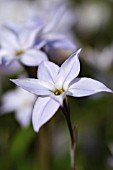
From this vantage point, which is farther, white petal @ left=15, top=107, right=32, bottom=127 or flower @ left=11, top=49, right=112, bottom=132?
white petal @ left=15, top=107, right=32, bottom=127

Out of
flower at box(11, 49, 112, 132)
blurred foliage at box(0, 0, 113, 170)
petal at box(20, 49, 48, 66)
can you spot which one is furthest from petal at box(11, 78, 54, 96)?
blurred foliage at box(0, 0, 113, 170)

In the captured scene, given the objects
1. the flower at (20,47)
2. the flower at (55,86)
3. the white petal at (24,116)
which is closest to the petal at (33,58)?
the flower at (20,47)

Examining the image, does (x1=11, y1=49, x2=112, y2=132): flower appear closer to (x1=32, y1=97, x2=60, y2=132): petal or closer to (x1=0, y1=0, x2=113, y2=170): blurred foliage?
(x1=32, y1=97, x2=60, y2=132): petal

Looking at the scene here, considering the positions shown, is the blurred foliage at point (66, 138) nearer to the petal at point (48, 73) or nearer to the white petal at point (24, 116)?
the white petal at point (24, 116)

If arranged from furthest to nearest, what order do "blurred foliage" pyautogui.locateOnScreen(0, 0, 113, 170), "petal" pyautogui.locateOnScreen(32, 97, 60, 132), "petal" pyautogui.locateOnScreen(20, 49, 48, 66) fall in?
"blurred foliage" pyautogui.locateOnScreen(0, 0, 113, 170) → "petal" pyautogui.locateOnScreen(20, 49, 48, 66) → "petal" pyautogui.locateOnScreen(32, 97, 60, 132)

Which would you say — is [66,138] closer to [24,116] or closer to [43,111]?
[24,116]

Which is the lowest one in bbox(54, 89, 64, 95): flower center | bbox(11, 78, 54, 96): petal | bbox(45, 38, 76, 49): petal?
bbox(45, 38, 76, 49): petal
